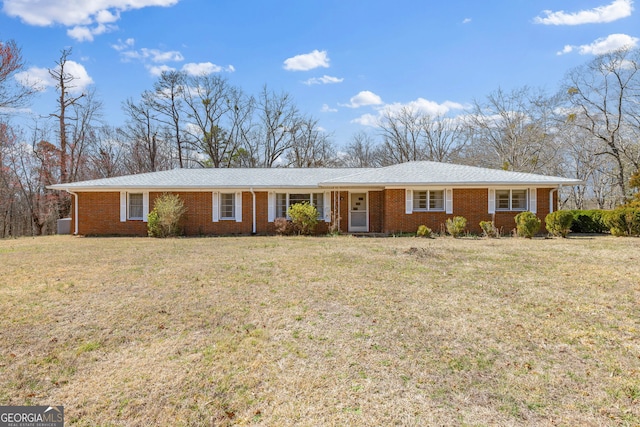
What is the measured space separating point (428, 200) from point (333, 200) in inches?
168

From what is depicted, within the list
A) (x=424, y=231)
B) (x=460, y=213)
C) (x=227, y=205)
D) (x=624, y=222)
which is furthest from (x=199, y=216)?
(x=624, y=222)

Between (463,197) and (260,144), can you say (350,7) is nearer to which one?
(463,197)

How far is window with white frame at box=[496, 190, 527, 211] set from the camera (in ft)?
50.8

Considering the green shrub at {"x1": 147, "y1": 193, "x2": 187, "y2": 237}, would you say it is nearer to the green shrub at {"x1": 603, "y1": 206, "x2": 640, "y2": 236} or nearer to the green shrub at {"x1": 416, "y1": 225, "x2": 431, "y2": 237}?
the green shrub at {"x1": 416, "y1": 225, "x2": 431, "y2": 237}

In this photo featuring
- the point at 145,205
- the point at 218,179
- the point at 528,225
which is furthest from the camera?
the point at 218,179

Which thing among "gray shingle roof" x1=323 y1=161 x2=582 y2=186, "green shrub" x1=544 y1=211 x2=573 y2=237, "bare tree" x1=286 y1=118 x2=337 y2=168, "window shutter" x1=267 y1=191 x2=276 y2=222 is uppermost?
"bare tree" x1=286 y1=118 x2=337 y2=168

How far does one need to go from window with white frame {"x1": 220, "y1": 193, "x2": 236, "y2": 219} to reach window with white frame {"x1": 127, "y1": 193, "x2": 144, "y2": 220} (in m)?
3.72

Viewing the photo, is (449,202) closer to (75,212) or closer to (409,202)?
(409,202)

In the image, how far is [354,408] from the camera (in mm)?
2873

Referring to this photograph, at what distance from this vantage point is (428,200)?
51.3 feet

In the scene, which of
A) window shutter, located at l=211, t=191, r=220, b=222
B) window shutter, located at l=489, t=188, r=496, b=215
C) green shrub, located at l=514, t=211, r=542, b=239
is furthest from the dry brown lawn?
window shutter, located at l=211, t=191, r=220, b=222

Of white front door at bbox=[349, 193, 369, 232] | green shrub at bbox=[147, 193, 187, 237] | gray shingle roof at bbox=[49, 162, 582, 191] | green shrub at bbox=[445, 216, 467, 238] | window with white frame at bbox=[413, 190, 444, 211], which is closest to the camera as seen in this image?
green shrub at bbox=[445, 216, 467, 238]

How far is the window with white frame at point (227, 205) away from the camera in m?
16.6

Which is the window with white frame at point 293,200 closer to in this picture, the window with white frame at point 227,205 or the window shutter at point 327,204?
the window shutter at point 327,204
